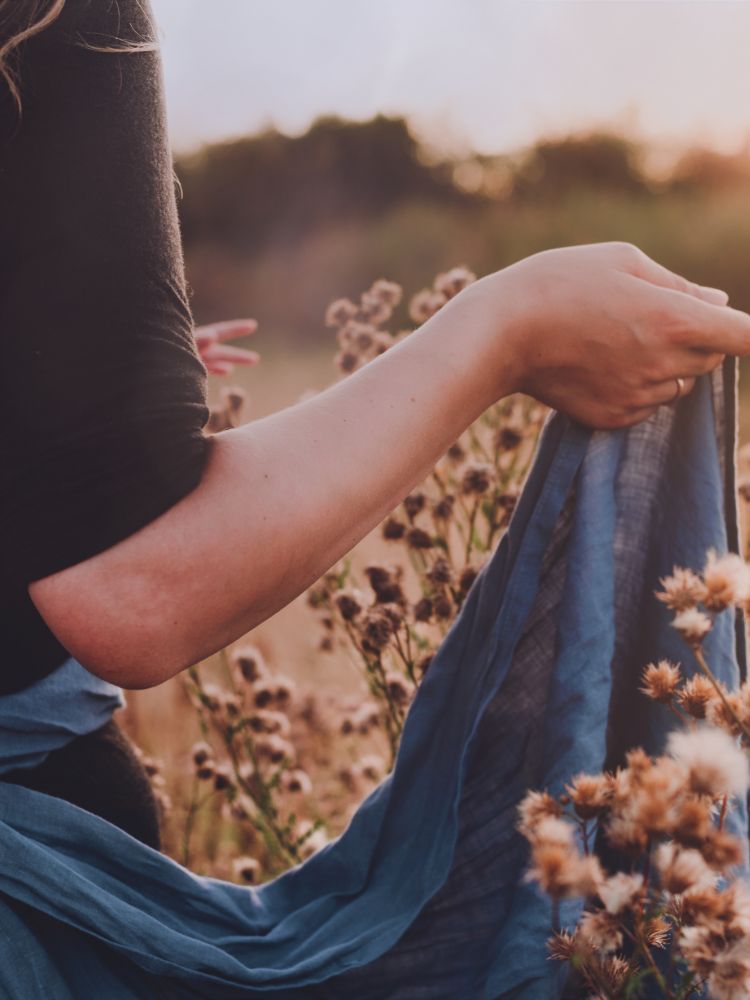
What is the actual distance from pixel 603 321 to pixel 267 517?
1.21ft

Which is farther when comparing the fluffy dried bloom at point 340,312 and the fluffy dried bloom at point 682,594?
the fluffy dried bloom at point 340,312

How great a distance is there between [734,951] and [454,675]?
0.47m

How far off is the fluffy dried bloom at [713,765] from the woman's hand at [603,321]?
14.9 inches

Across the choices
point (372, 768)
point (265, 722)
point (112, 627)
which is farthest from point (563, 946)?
point (372, 768)

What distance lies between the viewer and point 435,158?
57.5 ft

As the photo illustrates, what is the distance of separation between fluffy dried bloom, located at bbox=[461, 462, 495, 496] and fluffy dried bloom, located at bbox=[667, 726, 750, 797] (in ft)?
2.97

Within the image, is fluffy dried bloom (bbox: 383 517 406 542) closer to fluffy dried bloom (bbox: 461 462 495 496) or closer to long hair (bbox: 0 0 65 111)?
fluffy dried bloom (bbox: 461 462 495 496)

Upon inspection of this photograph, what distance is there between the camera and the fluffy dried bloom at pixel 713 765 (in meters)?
0.62

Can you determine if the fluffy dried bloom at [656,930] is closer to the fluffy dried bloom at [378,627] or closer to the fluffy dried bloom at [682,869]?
the fluffy dried bloom at [682,869]

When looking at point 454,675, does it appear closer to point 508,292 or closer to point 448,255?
point 508,292

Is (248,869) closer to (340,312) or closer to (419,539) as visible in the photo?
(419,539)

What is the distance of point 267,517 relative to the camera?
2.44 feet

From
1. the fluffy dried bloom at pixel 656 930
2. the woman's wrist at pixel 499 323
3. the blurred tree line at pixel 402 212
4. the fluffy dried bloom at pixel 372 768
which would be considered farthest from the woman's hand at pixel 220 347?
the blurred tree line at pixel 402 212

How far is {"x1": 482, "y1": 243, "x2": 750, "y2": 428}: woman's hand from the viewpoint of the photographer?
2.96ft
